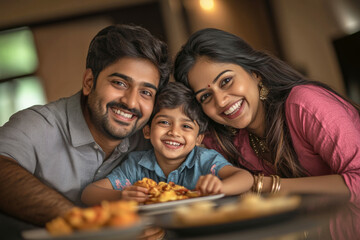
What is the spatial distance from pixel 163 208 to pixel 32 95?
480 centimetres

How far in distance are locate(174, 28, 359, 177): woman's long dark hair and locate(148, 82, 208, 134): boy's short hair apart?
77 mm

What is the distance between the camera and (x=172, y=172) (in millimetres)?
1696

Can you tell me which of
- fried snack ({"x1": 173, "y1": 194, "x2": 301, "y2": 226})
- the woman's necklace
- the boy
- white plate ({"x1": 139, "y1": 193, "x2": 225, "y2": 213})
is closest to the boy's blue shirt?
the boy

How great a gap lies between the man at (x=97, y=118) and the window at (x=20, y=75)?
12.5 feet

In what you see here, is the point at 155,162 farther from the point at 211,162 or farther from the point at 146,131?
the point at 211,162

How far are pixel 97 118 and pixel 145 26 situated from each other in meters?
3.63

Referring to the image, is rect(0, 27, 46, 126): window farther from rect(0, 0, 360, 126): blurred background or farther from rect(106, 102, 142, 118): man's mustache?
rect(106, 102, 142, 118): man's mustache

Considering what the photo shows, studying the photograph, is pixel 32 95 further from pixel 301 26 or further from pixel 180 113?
pixel 180 113

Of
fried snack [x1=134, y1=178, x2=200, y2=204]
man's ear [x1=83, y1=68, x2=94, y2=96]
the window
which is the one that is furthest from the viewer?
the window

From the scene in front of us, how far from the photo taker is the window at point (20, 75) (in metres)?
5.30

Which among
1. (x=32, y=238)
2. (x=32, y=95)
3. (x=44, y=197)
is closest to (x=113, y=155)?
(x=44, y=197)

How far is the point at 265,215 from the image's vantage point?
0.60 meters

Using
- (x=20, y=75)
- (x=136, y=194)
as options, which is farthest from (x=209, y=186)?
(x=20, y=75)

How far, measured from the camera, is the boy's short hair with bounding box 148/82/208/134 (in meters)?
1.68
